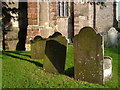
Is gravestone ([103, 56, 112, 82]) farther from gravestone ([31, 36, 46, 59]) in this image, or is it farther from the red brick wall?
the red brick wall

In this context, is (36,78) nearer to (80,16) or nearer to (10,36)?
(10,36)

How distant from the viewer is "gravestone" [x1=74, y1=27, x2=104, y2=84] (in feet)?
18.9

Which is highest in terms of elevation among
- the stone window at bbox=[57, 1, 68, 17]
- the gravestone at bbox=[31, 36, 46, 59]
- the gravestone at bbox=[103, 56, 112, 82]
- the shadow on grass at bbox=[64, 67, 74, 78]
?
the stone window at bbox=[57, 1, 68, 17]

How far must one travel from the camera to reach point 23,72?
6.61 m

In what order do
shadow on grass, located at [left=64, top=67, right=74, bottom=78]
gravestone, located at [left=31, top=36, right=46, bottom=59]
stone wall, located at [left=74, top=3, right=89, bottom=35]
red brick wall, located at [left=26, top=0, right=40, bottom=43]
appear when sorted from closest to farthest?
shadow on grass, located at [left=64, top=67, right=74, bottom=78] → gravestone, located at [left=31, top=36, right=46, bottom=59] → red brick wall, located at [left=26, top=0, right=40, bottom=43] → stone wall, located at [left=74, top=3, right=89, bottom=35]

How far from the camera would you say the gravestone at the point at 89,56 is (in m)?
5.76

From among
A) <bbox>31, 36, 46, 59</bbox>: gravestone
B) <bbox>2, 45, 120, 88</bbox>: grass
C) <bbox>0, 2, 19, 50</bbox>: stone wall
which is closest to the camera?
<bbox>2, 45, 120, 88</bbox>: grass

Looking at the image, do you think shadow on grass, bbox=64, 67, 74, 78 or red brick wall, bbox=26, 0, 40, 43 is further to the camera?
red brick wall, bbox=26, 0, 40, 43

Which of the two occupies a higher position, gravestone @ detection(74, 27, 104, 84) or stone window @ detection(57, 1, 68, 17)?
stone window @ detection(57, 1, 68, 17)

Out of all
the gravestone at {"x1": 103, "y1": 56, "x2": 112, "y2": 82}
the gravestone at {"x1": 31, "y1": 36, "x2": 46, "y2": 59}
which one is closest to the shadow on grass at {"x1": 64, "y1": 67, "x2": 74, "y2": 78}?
the gravestone at {"x1": 103, "y1": 56, "x2": 112, "y2": 82}

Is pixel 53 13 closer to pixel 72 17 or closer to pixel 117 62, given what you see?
pixel 117 62

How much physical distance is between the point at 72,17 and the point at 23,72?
66.8ft

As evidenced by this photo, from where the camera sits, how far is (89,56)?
5.92 metres

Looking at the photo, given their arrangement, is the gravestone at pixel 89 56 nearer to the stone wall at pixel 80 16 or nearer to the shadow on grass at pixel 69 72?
the shadow on grass at pixel 69 72
